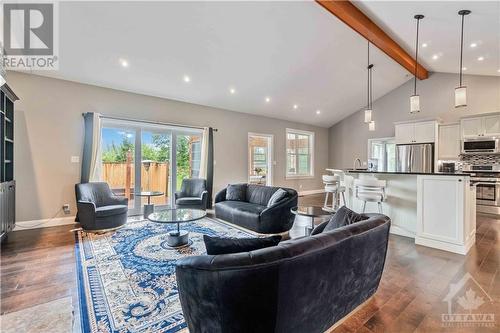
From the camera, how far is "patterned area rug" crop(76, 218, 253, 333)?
1.84m

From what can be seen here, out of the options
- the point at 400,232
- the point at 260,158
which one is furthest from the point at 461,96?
the point at 260,158

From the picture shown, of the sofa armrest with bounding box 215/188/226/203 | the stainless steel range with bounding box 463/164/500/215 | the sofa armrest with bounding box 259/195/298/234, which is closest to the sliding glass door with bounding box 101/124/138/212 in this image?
the sofa armrest with bounding box 215/188/226/203

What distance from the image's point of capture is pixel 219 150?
6.86 metres

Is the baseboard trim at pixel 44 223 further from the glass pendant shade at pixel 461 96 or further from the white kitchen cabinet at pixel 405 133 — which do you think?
the white kitchen cabinet at pixel 405 133

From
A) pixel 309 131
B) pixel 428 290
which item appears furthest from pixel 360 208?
pixel 309 131

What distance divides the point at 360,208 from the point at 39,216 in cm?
620

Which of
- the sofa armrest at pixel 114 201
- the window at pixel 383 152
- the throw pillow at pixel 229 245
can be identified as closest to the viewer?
the throw pillow at pixel 229 245

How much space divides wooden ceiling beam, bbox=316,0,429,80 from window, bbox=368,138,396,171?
2937 millimetres

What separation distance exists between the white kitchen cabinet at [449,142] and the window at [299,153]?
13.4 ft

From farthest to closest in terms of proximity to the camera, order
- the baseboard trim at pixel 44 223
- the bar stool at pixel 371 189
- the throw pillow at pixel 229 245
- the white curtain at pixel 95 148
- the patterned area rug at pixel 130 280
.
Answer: the white curtain at pixel 95 148, the baseboard trim at pixel 44 223, the bar stool at pixel 371 189, the patterned area rug at pixel 130 280, the throw pillow at pixel 229 245

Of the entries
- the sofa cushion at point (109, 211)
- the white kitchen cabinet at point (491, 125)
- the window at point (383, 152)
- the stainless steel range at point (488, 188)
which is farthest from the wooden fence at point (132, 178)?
the white kitchen cabinet at point (491, 125)

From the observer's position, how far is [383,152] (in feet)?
27.2

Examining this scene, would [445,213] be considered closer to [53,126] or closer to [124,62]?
[124,62]

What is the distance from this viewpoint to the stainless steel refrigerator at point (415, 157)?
671 centimetres
